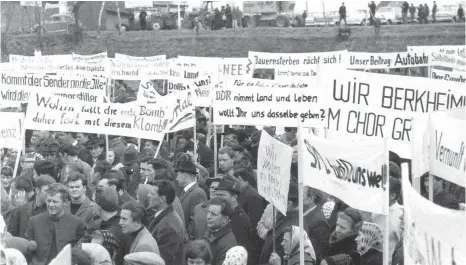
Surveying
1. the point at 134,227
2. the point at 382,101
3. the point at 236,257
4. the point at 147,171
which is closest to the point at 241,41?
the point at 147,171

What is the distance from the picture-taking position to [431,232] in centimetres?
445

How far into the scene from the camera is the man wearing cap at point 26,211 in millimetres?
8438

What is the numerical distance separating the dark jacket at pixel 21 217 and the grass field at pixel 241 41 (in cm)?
2990

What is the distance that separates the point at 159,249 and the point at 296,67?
12386mm

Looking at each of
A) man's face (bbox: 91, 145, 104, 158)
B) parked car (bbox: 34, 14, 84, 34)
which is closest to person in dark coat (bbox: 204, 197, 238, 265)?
man's face (bbox: 91, 145, 104, 158)

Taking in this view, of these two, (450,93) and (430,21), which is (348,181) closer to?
(450,93)

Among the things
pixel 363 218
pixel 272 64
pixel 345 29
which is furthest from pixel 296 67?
pixel 345 29

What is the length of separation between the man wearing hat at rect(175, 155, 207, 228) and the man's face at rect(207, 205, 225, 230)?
160 centimetres

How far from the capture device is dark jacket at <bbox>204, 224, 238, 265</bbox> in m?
7.21

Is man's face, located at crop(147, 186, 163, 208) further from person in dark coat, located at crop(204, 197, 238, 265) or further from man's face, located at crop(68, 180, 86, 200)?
man's face, located at crop(68, 180, 86, 200)

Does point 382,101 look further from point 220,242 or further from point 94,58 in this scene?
point 94,58

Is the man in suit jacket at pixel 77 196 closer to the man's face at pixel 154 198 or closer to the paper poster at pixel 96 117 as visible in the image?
the man's face at pixel 154 198

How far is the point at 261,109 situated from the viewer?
11.9 metres

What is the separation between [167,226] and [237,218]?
0.73 meters
